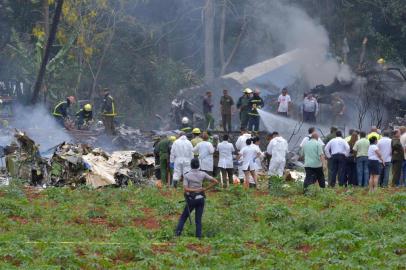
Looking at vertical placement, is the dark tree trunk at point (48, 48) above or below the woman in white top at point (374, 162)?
above

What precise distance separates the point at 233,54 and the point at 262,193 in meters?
25.6

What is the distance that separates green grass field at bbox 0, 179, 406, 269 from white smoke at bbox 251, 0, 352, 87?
19.0m

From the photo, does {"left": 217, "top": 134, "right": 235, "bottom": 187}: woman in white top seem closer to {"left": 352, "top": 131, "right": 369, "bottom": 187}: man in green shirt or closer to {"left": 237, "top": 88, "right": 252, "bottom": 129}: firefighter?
{"left": 352, "top": 131, "right": 369, "bottom": 187}: man in green shirt

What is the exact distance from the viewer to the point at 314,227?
807 inches

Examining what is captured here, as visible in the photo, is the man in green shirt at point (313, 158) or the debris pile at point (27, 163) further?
the debris pile at point (27, 163)

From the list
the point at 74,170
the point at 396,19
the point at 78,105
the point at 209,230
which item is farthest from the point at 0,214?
the point at 396,19

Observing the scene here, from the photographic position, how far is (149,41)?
4953 cm

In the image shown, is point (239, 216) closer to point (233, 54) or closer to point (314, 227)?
point (314, 227)

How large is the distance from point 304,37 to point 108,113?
13875 mm

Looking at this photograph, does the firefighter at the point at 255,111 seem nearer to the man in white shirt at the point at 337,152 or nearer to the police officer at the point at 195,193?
the man in white shirt at the point at 337,152

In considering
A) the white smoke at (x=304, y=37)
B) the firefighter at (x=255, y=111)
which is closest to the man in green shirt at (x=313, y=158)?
the firefighter at (x=255, y=111)

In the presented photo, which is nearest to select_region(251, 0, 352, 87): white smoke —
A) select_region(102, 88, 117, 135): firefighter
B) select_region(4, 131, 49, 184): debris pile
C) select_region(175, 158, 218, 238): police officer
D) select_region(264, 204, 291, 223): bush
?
select_region(102, 88, 117, 135): firefighter

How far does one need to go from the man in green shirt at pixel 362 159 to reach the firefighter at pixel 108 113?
11866mm

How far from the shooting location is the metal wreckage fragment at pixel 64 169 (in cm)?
2753
